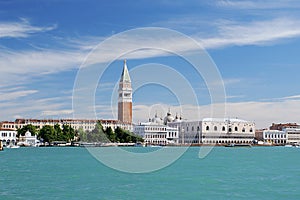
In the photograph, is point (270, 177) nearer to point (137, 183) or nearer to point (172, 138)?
point (137, 183)

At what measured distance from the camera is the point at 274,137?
2970 inches

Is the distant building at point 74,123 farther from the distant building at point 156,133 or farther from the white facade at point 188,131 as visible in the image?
the white facade at point 188,131

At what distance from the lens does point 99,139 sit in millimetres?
55344

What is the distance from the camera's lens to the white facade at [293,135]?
77125 millimetres

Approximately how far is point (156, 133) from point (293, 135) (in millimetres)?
22337

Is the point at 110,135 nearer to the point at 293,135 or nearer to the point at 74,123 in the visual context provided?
the point at 74,123

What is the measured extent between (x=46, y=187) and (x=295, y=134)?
6898 cm

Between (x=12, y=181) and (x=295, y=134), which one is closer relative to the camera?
(x=12, y=181)

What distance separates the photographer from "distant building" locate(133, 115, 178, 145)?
66688 millimetres

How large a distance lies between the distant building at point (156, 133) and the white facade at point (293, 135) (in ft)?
59.0

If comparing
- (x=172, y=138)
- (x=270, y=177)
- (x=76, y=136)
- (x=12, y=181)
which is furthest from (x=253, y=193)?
(x=172, y=138)

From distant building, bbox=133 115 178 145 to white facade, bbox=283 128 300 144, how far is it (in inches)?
708

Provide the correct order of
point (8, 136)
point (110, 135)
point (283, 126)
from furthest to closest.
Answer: point (283, 126), point (110, 135), point (8, 136)

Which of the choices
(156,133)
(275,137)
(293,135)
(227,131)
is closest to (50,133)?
(156,133)
